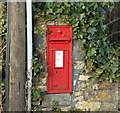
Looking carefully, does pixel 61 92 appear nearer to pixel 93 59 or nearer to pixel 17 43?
pixel 93 59

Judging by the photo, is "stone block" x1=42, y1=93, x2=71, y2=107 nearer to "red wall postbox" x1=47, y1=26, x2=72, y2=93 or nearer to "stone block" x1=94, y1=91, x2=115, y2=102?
"red wall postbox" x1=47, y1=26, x2=72, y2=93

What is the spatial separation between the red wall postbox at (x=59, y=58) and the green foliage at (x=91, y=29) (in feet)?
0.58

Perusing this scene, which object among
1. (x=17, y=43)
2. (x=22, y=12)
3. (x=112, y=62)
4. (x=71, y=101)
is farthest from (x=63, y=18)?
(x=71, y=101)

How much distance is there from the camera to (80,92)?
3354 mm

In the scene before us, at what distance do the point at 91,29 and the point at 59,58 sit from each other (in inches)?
30.4

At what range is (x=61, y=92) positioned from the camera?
3283 millimetres

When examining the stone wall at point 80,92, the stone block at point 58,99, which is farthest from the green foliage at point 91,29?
the stone block at point 58,99

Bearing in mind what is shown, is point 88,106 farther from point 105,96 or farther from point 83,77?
point 83,77

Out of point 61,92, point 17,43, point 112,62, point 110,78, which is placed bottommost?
point 61,92

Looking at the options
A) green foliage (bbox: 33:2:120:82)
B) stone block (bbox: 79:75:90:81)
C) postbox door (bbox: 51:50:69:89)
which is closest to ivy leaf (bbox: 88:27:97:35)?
green foliage (bbox: 33:2:120:82)

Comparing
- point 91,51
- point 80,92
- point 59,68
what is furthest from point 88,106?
point 91,51

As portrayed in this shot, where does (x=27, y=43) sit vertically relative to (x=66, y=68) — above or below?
above

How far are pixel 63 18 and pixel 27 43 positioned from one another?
788 mm

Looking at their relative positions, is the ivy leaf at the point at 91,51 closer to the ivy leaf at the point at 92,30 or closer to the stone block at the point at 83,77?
the ivy leaf at the point at 92,30
